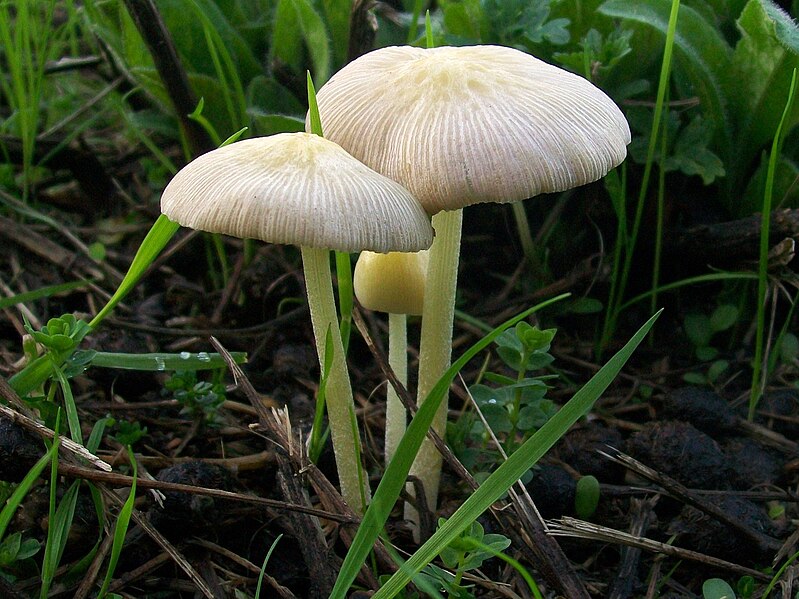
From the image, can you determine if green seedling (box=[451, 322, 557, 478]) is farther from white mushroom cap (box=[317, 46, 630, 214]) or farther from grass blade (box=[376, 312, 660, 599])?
white mushroom cap (box=[317, 46, 630, 214])

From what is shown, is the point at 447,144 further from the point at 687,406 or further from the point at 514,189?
the point at 687,406

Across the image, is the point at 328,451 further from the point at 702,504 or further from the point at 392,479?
the point at 702,504

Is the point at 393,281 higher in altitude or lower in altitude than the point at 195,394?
higher

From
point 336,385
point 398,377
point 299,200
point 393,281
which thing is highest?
point 299,200

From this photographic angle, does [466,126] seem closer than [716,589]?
Yes

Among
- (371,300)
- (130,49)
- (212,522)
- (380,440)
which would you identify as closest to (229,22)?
(130,49)

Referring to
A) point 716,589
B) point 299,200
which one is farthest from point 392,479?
point 716,589
